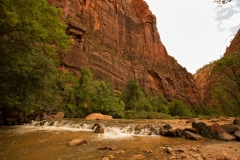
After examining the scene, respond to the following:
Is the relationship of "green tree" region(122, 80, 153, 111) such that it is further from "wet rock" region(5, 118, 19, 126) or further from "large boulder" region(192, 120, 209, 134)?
"large boulder" region(192, 120, 209, 134)

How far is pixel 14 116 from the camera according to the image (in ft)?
52.1

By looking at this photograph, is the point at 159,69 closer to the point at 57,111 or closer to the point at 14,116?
the point at 57,111

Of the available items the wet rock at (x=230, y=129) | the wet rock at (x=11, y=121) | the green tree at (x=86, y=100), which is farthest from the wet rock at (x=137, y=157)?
the green tree at (x=86, y=100)

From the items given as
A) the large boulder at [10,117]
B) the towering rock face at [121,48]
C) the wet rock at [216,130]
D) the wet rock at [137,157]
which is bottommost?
the wet rock at [137,157]

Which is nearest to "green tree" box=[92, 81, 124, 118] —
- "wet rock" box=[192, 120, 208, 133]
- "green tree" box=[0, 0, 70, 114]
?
"wet rock" box=[192, 120, 208, 133]

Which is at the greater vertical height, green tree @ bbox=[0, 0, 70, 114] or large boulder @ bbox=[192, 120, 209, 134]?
green tree @ bbox=[0, 0, 70, 114]

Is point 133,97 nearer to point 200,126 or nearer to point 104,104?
point 104,104

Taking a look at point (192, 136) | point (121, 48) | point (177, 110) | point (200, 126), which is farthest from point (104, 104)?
point (121, 48)

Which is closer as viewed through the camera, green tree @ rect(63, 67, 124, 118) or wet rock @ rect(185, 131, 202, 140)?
wet rock @ rect(185, 131, 202, 140)

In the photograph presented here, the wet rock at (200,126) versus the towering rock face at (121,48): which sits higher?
the towering rock face at (121,48)

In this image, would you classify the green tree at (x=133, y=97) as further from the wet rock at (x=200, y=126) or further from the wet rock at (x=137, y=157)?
the wet rock at (x=137, y=157)

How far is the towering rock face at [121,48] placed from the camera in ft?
142

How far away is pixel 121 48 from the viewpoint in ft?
213

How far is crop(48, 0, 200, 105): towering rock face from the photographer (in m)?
43.2
